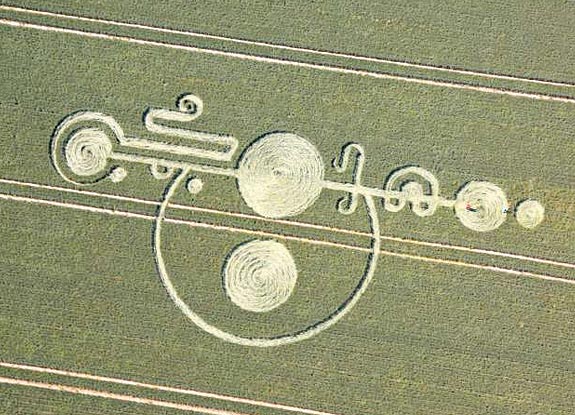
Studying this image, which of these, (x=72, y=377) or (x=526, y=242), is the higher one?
(x=526, y=242)

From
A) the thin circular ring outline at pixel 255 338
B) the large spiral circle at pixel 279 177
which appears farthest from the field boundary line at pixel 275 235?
the large spiral circle at pixel 279 177

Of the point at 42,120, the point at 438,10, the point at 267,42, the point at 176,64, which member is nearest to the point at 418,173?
the point at 438,10

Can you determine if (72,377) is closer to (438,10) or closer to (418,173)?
(418,173)

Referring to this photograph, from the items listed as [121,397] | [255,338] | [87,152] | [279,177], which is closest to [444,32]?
[279,177]

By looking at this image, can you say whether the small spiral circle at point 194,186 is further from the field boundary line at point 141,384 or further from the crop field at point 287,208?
the field boundary line at point 141,384

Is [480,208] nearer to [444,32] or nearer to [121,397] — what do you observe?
[444,32]

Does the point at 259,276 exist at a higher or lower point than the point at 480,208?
lower
